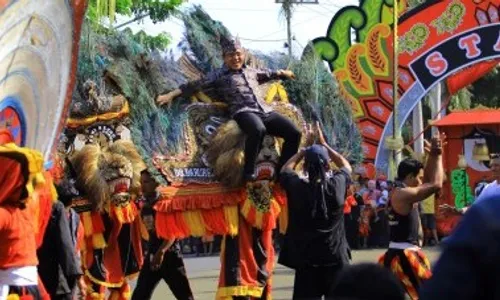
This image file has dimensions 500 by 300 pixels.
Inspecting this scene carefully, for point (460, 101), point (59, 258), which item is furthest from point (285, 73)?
point (460, 101)

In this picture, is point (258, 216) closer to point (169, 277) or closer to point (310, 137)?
point (310, 137)

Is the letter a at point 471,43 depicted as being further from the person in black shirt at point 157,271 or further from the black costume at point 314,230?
the black costume at point 314,230

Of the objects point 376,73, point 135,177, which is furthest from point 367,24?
point 135,177

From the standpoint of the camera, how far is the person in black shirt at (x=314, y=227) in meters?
7.97

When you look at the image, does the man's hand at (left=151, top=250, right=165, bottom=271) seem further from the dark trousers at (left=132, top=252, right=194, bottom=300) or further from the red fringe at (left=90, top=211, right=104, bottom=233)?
the red fringe at (left=90, top=211, right=104, bottom=233)

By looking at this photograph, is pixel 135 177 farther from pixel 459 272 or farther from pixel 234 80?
pixel 459 272

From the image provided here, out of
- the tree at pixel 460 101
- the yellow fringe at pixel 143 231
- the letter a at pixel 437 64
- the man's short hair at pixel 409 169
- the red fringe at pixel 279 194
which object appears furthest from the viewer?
the tree at pixel 460 101

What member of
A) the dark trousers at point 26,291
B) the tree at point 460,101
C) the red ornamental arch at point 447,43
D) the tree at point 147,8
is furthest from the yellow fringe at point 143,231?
the tree at point 460,101

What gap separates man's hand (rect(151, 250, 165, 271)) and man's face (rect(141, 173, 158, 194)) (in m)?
0.52

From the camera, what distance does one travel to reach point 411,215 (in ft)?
27.0

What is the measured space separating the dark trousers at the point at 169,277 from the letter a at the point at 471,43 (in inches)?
523

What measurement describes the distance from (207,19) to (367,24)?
13567 millimetres

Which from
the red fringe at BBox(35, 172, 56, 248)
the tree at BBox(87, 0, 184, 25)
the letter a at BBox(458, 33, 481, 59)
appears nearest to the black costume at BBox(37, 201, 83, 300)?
the red fringe at BBox(35, 172, 56, 248)

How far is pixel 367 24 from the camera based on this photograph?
76.1ft
